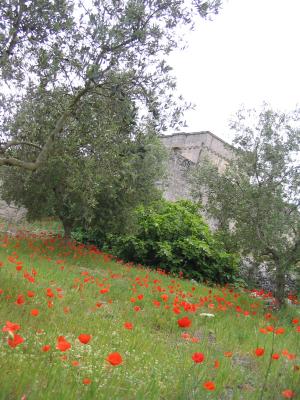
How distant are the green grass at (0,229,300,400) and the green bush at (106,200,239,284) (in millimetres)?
7420

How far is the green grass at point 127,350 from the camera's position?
12.1 feet

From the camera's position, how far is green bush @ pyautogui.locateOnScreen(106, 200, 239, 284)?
18.2 metres

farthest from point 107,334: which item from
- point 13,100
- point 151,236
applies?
point 151,236

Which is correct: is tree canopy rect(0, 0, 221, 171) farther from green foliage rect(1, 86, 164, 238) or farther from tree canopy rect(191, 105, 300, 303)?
tree canopy rect(191, 105, 300, 303)

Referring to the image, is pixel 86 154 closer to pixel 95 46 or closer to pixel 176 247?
pixel 95 46

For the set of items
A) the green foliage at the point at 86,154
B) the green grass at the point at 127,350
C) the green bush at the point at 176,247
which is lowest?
the green grass at the point at 127,350

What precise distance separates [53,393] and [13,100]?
Result: 7.13 metres

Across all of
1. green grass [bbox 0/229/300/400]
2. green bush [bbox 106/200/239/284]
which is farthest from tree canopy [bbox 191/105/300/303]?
green bush [bbox 106/200/239/284]

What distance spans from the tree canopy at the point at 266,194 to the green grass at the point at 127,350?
2.20 meters

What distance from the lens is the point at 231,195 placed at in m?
13.3

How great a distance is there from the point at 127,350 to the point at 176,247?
13269 mm

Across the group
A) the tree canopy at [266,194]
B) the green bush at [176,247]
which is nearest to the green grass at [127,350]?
the tree canopy at [266,194]

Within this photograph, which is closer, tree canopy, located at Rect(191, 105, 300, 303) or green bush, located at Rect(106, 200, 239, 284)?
tree canopy, located at Rect(191, 105, 300, 303)

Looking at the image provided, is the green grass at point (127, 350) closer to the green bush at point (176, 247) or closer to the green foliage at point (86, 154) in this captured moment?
the green foliage at point (86, 154)
